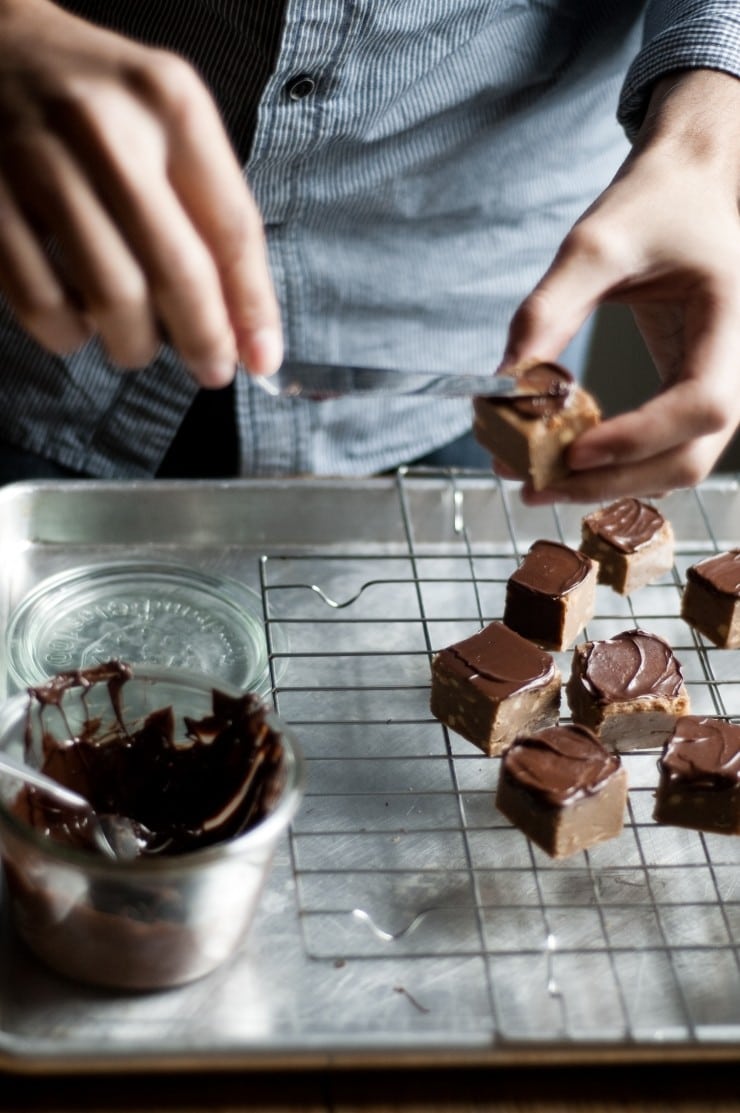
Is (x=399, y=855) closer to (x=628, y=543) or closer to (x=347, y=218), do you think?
(x=628, y=543)

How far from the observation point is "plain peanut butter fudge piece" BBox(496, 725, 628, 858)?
133 cm

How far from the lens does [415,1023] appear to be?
1205 millimetres

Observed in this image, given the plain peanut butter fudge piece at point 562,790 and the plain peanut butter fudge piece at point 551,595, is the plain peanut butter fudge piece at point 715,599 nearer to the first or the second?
the plain peanut butter fudge piece at point 551,595

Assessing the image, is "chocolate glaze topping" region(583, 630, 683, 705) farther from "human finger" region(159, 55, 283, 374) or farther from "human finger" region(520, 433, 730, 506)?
"human finger" region(159, 55, 283, 374)

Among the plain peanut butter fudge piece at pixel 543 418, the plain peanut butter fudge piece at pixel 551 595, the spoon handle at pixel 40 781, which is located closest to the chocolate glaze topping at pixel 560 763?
the plain peanut butter fudge piece at pixel 551 595

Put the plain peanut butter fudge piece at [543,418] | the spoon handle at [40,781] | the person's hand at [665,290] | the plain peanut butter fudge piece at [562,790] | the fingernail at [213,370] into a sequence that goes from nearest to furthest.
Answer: the fingernail at [213,370], the spoon handle at [40,781], the plain peanut butter fudge piece at [562,790], the person's hand at [665,290], the plain peanut butter fudge piece at [543,418]

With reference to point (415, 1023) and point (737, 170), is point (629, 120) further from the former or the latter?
point (415, 1023)

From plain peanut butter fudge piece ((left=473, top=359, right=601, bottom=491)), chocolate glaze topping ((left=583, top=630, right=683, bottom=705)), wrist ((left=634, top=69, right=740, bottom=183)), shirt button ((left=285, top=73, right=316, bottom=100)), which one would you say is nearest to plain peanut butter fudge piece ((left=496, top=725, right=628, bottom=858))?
chocolate glaze topping ((left=583, top=630, right=683, bottom=705))

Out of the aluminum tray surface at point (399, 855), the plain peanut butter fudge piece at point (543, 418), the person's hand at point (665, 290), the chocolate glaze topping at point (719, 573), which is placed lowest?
the aluminum tray surface at point (399, 855)

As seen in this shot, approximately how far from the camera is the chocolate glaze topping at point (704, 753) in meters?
1.39

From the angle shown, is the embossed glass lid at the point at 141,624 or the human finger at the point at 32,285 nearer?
the human finger at the point at 32,285

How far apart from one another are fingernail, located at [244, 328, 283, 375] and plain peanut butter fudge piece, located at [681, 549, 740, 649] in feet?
2.36

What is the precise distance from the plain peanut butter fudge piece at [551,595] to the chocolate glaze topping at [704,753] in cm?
21

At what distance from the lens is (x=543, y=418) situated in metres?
1.54
